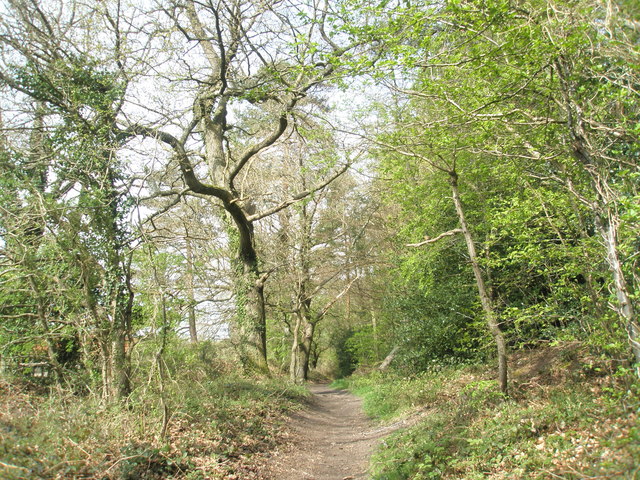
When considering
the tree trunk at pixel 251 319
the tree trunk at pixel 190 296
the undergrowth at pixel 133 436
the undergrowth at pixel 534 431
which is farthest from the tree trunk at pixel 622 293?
the tree trunk at pixel 251 319

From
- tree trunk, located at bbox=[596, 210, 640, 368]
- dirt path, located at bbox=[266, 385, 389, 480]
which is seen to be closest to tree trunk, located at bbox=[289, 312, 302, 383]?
dirt path, located at bbox=[266, 385, 389, 480]

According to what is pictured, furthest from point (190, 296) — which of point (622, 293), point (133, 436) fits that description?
point (622, 293)

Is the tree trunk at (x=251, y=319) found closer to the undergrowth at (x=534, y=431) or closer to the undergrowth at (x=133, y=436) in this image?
the undergrowth at (x=133, y=436)

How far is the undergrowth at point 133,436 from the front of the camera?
4527 millimetres

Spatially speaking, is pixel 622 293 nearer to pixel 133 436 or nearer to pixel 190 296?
pixel 133 436

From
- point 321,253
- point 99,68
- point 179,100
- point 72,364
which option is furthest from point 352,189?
point 72,364

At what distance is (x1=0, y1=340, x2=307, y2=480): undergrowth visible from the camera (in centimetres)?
453

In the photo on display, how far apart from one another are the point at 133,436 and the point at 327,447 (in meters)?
4.39

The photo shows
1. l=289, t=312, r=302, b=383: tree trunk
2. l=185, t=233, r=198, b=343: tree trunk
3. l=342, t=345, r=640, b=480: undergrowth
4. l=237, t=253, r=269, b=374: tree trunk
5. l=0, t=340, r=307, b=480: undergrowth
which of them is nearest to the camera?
l=342, t=345, r=640, b=480: undergrowth

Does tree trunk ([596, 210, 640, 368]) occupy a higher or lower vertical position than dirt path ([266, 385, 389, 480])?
higher

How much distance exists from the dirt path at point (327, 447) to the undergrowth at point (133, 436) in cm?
51

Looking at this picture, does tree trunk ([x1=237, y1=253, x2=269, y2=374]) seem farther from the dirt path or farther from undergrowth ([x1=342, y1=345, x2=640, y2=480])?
undergrowth ([x1=342, y1=345, x2=640, y2=480])

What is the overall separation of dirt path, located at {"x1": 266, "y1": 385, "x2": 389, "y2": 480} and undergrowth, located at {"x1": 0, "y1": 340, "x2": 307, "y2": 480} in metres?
0.51

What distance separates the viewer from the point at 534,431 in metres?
5.21
